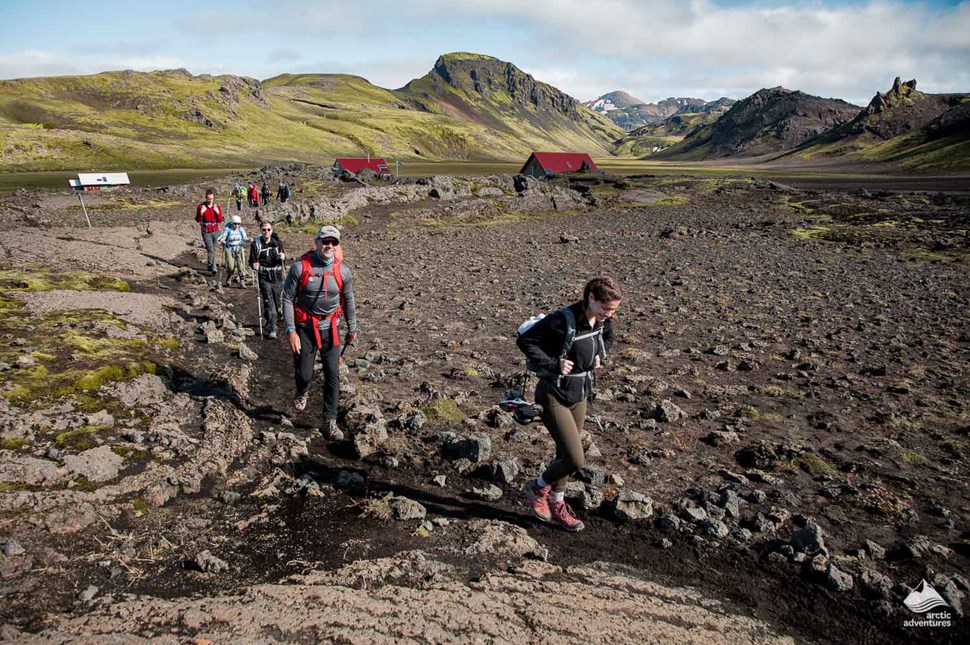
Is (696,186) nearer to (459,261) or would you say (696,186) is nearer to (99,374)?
(459,261)

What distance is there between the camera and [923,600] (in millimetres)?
5855

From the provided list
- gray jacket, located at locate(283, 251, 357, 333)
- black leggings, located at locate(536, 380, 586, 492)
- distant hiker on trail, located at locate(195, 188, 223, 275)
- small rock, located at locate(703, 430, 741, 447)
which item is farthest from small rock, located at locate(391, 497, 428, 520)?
distant hiker on trail, located at locate(195, 188, 223, 275)

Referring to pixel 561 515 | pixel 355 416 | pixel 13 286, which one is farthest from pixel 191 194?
pixel 561 515

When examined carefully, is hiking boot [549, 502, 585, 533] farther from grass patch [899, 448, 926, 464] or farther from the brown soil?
grass patch [899, 448, 926, 464]

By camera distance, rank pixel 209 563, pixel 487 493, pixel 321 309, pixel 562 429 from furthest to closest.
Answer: pixel 321 309 < pixel 487 493 < pixel 562 429 < pixel 209 563

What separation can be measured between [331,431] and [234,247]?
1274cm

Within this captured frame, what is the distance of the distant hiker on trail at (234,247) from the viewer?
1883cm

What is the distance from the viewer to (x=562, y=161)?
115m

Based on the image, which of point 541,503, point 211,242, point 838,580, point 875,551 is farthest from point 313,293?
point 211,242

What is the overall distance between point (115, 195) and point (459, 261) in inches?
1342

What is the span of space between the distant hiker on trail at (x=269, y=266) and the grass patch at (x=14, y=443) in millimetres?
7045

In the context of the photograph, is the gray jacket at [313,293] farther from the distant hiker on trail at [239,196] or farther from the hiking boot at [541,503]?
the distant hiker on trail at [239,196]

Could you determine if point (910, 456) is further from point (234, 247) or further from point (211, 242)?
point (211, 242)

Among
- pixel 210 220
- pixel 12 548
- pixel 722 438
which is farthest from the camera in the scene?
pixel 210 220
